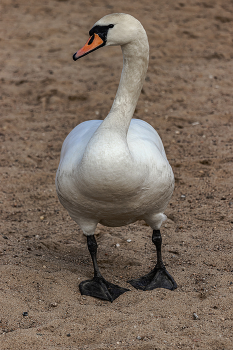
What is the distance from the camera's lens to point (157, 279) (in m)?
3.65

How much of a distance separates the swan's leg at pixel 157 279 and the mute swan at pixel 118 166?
0.08ft

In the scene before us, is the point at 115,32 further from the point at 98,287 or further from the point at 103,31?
the point at 98,287

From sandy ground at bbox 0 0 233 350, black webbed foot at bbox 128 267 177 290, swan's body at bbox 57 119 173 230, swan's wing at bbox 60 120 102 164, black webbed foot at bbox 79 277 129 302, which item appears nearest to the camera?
swan's body at bbox 57 119 173 230

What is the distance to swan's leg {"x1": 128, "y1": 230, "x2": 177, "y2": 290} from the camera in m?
3.60

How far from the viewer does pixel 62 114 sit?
7.14 m

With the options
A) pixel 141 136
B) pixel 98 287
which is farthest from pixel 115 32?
pixel 98 287

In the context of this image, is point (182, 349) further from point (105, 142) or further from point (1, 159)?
point (1, 159)

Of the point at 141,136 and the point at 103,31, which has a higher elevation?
the point at 103,31

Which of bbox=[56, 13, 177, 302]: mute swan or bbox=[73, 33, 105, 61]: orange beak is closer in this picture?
bbox=[56, 13, 177, 302]: mute swan

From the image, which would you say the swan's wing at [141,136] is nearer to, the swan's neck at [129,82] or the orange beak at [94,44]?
the swan's neck at [129,82]

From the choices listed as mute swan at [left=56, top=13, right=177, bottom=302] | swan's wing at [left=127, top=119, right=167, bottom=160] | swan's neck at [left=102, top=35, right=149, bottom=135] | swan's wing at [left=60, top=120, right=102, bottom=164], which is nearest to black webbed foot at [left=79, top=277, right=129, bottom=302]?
Result: mute swan at [left=56, top=13, right=177, bottom=302]

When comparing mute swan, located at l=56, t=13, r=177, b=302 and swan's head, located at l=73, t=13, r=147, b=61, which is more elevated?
swan's head, located at l=73, t=13, r=147, b=61

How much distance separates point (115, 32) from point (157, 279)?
1956 millimetres

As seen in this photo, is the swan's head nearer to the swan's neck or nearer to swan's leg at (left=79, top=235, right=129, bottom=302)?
the swan's neck
